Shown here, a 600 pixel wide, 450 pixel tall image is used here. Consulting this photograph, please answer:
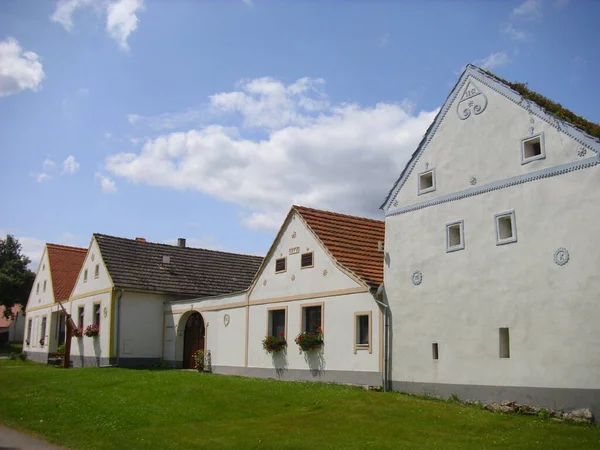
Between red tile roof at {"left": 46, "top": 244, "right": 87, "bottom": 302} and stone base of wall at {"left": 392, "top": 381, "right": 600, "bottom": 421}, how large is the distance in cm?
2838

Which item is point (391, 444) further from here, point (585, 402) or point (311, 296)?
point (311, 296)

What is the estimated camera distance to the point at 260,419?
15203 mm

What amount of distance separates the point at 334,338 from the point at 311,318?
1710 mm

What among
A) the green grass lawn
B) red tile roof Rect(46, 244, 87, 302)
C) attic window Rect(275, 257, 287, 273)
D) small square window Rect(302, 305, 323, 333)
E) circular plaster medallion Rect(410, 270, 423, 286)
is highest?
red tile roof Rect(46, 244, 87, 302)

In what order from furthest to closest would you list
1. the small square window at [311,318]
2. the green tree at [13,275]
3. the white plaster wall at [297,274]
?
1. the green tree at [13,275]
2. the small square window at [311,318]
3. the white plaster wall at [297,274]

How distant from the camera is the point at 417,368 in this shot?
18031mm

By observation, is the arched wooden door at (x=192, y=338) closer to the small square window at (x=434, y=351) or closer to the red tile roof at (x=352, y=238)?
the red tile roof at (x=352, y=238)

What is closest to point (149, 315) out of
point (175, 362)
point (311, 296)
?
point (175, 362)

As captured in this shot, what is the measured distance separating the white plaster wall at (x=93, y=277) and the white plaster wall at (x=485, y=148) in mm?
18185

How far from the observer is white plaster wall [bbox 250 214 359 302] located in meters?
21.2

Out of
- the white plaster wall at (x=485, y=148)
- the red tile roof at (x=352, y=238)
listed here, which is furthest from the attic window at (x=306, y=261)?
the white plaster wall at (x=485, y=148)

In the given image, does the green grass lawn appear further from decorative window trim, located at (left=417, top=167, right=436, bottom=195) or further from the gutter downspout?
decorative window trim, located at (left=417, top=167, right=436, bottom=195)

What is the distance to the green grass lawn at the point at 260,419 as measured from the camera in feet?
40.6

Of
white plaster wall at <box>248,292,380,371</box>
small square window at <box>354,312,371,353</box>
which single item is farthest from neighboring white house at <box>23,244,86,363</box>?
small square window at <box>354,312,371,353</box>
